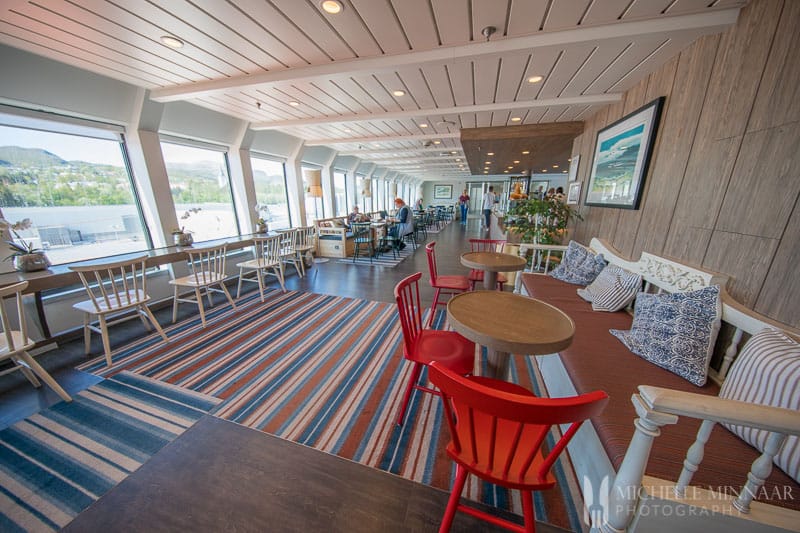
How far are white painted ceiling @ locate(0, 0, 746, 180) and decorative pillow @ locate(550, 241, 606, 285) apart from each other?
1.76m

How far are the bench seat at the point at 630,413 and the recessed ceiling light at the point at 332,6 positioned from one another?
8.98 feet

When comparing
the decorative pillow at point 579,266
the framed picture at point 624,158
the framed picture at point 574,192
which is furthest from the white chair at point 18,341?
the framed picture at point 574,192

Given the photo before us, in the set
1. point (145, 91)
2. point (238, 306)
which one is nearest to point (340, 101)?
point (145, 91)

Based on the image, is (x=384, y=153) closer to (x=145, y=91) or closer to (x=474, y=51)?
(x=145, y=91)

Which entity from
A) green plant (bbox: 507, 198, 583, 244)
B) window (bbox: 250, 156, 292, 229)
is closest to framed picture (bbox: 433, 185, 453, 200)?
window (bbox: 250, 156, 292, 229)

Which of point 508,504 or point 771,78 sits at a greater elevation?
point 771,78

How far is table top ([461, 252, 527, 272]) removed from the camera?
8.01ft

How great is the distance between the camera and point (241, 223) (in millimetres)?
5055

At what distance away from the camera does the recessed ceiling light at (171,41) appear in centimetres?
199

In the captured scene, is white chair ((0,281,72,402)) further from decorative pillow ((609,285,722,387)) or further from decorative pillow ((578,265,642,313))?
decorative pillow ((578,265,642,313))

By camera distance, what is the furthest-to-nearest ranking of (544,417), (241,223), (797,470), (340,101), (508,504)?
(241,223) < (340,101) < (508,504) < (797,470) < (544,417)

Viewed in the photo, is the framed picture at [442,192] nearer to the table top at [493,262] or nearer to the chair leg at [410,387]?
the table top at [493,262]

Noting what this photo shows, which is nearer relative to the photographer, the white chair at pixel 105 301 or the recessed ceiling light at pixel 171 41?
the recessed ceiling light at pixel 171 41

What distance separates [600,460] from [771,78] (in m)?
2.19
